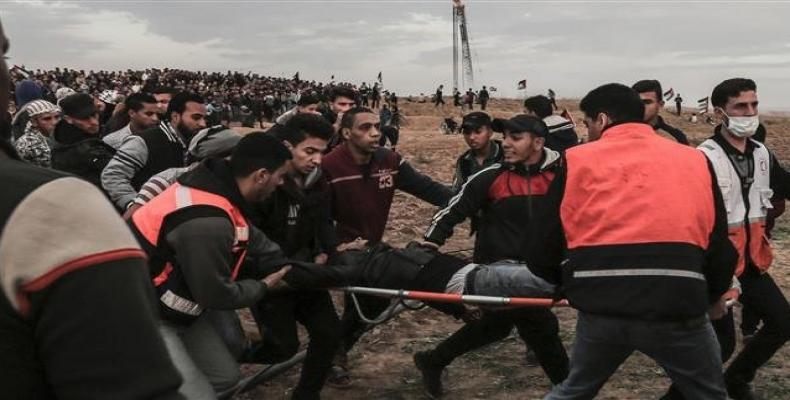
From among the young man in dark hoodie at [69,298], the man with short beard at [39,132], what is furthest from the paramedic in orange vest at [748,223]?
the man with short beard at [39,132]

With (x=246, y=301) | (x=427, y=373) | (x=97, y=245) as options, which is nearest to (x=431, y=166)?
(x=427, y=373)

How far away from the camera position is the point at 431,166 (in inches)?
739

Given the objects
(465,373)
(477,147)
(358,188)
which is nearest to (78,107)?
(358,188)

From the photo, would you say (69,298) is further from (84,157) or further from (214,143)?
(84,157)

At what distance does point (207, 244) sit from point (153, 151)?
2416mm

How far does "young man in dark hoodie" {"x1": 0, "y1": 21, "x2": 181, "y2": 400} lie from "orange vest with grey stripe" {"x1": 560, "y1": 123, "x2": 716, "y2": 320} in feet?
7.13

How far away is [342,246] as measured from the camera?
469 centimetres

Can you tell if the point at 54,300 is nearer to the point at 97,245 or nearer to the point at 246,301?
the point at 97,245

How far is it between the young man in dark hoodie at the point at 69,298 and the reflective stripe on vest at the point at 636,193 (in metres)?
2.18

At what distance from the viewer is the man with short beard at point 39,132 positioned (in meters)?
5.95

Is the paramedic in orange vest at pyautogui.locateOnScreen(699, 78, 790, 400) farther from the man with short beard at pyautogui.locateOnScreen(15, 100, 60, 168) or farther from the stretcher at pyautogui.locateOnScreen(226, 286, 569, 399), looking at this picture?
the man with short beard at pyautogui.locateOnScreen(15, 100, 60, 168)

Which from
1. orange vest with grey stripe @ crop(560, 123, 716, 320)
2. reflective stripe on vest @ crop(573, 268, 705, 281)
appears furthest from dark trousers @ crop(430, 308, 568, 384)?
reflective stripe on vest @ crop(573, 268, 705, 281)

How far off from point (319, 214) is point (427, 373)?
1385 mm

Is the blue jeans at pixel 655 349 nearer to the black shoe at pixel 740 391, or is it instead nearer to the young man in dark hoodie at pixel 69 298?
the black shoe at pixel 740 391
